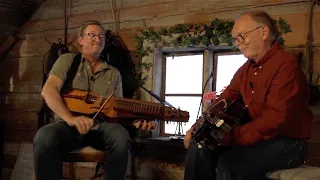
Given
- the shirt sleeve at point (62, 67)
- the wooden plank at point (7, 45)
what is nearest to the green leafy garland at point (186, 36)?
the shirt sleeve at point (62, 67)

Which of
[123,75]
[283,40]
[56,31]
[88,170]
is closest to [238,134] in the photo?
[283,40]

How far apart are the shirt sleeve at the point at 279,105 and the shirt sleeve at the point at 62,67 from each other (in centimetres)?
133

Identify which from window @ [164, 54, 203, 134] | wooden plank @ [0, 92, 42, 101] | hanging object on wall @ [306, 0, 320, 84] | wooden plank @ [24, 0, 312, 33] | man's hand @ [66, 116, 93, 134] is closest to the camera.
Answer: man's hand @ [66, 116, 93, 134]

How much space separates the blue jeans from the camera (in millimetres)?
2189

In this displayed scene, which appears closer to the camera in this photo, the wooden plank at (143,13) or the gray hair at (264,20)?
the gray hair at (264,20)

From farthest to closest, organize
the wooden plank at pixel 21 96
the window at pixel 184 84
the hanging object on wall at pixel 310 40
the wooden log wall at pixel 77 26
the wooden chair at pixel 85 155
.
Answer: the wooden plank at pixel 21 96
the window at pixel 184 84
the wooden log wall at pixel 77 26
the hanging object on wall at pixel 310 40
the wooden chair at pixel 85 155

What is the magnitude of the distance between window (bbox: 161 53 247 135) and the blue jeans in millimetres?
858

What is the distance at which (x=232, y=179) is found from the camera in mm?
1789

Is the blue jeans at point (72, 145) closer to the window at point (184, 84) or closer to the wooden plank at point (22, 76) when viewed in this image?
the window at point (184, 84)

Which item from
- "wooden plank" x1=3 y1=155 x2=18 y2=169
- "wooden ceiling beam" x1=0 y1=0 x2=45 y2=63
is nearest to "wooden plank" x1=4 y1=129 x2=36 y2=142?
"wooden plank" x1=3 y1=155 x2=18 y2=169

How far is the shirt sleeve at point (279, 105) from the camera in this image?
1731mm

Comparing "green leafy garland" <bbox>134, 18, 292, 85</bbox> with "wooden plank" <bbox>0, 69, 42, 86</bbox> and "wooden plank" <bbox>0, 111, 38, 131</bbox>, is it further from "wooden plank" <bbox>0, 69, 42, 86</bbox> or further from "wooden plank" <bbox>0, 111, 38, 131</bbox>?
"wooden plank" <bbox>0, 111, 38, 131</bbox>

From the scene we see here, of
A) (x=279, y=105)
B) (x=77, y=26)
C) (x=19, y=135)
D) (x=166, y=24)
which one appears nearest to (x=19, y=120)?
(x=19, y=135)

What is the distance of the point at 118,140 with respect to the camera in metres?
2.34
